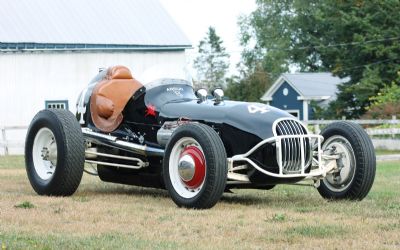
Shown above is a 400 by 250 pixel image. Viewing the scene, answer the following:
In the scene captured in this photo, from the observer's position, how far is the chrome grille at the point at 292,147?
10211 millimetres

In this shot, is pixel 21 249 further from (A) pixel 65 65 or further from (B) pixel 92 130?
(A) pixel 65 65

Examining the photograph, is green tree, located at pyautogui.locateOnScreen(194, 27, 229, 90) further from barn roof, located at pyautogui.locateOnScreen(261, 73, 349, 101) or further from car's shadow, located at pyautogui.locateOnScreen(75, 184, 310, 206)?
car's shadow, located at pyautogui.locateOnScreen(75, 184, 310, 206)

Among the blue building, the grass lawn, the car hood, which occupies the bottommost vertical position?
the grass lawn

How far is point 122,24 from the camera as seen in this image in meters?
34.4

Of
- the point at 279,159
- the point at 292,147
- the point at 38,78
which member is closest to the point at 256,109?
the point at 292,147

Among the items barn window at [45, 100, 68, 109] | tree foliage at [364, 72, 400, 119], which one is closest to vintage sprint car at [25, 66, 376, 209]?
barn window at [45, 100, 68, 109]

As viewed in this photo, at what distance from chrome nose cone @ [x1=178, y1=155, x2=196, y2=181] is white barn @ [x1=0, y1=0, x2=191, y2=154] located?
868 inches

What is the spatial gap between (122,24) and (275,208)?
2497 cm

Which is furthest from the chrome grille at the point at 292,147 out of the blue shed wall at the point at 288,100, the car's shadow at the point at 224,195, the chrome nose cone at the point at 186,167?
the blue shed wall at the point at 288,100

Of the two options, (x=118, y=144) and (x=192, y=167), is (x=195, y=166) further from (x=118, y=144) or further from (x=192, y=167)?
(x=118, y=144)

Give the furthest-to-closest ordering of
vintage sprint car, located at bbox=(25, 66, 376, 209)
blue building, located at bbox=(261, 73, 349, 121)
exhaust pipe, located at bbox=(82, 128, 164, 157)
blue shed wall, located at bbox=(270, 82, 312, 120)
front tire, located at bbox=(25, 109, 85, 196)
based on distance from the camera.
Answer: blue shed wall, located at bbox=(270, 82, 312, 120), blue building, located at bbox=(261, 73, 349, 121), exhaust pipe, located at bbox=(82, 128, 164, 157), front tire, located at bbox=(25, 109, 85, 196), vintage sprint car, located at bbox=(25, 66, 376, 209)

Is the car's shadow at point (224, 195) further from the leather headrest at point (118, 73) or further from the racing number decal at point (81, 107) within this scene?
the leather headrest at point (118, 73)

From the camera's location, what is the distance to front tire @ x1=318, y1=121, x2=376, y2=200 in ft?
35.1

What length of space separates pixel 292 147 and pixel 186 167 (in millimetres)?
1239
